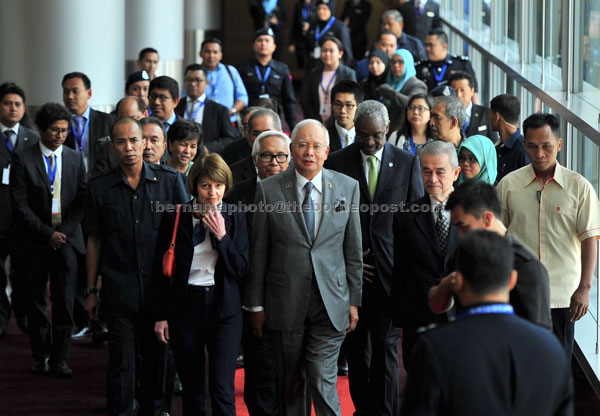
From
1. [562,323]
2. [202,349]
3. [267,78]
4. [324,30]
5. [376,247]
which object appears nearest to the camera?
[202,349]

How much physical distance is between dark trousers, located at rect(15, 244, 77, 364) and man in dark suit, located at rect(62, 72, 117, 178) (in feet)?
2.74

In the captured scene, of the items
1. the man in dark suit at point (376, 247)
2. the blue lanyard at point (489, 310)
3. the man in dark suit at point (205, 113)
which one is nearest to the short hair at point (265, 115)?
the man in dark suit at point (376, 247)

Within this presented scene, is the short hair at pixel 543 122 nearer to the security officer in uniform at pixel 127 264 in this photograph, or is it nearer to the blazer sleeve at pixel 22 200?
the security officer in uniform at pixel 127 264

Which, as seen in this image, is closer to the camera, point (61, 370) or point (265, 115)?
point (265, 115)

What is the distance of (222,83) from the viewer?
11.2 m

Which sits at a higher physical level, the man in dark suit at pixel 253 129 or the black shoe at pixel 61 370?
the man in dark suit at pixel 253 129

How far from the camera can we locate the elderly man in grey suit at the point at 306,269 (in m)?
5.56

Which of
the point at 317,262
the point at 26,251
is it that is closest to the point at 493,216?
the point at 317,262

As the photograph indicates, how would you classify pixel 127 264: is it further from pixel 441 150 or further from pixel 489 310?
pixel 489 310

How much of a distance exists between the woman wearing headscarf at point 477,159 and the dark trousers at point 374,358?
878mm

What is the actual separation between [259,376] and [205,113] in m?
3.81

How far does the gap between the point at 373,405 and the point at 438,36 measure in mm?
6450

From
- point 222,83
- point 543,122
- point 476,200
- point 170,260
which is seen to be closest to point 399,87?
point 222,83

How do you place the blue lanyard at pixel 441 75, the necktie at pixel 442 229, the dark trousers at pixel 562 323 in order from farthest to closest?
1. the blue lanyard at pixel 441 75
2. the dark trousers at pixel 562 323
3. the necktie at pixel 442 229
